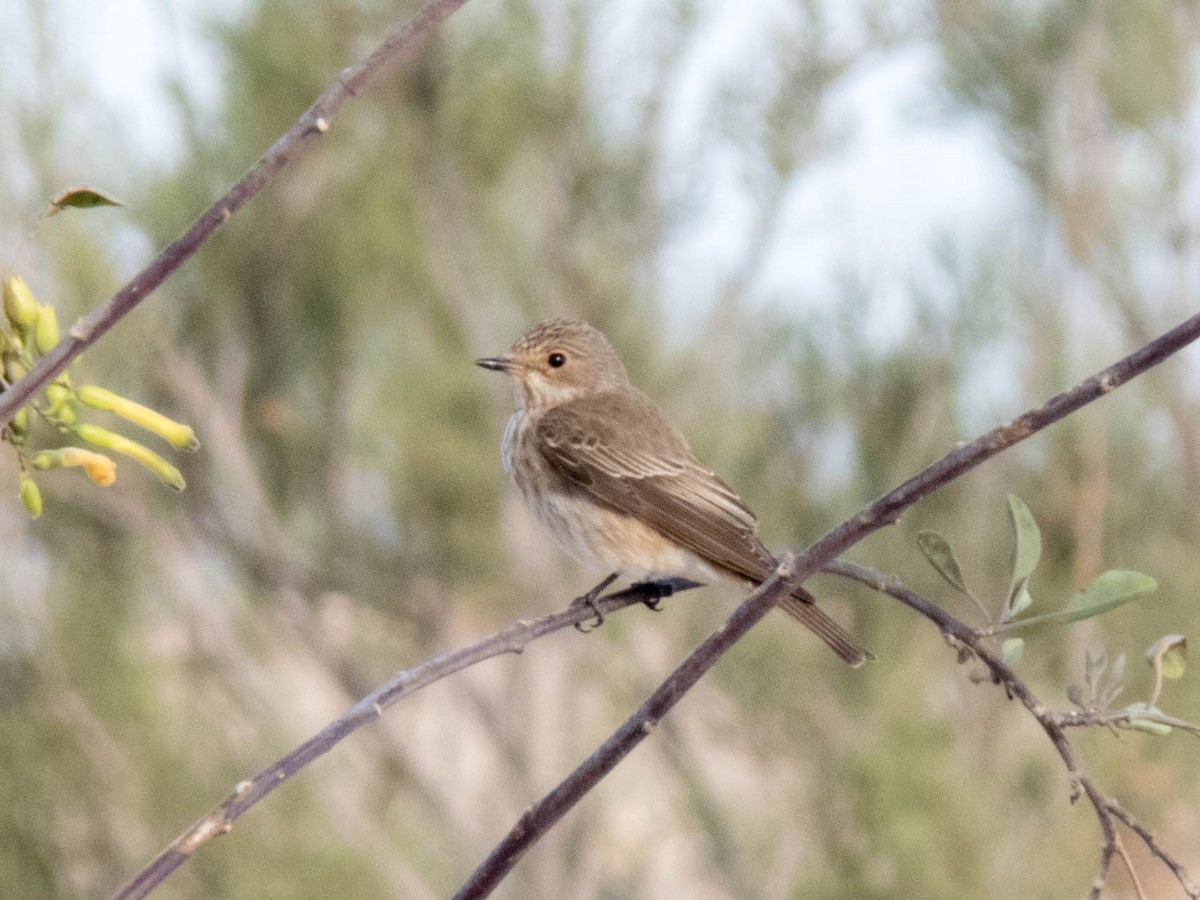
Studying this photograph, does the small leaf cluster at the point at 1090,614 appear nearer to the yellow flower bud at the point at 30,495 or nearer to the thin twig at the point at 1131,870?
the thin twig at the point at 1131,870

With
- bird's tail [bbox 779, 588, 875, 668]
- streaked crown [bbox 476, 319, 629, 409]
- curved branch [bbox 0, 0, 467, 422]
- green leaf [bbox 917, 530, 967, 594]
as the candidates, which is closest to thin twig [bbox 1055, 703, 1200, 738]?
green leaf [bbox 917, 530, 967, 594]

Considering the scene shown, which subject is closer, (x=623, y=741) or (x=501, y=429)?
(x=623, y=741)

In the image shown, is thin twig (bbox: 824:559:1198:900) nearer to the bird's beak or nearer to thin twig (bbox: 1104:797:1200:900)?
thin twig (bbox: 1104:797:1200:900)

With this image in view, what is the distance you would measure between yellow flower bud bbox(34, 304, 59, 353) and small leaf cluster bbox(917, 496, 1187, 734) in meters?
0.58

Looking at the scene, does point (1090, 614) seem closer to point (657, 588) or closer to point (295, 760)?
point (295, 760)

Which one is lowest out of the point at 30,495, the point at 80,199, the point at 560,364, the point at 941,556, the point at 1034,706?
the point at 1034,706

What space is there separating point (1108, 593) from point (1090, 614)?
2 centimetres

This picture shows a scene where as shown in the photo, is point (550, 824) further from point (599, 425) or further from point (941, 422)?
point (941, 422)

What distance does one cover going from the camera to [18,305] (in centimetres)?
97

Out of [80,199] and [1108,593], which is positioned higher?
[80,199]

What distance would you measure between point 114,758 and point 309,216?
6.30 ft

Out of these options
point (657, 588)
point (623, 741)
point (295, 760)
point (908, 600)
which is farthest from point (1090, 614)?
point (657, 588)

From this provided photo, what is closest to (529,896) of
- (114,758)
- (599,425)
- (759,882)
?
(759,882)

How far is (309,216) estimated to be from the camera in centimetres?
473
